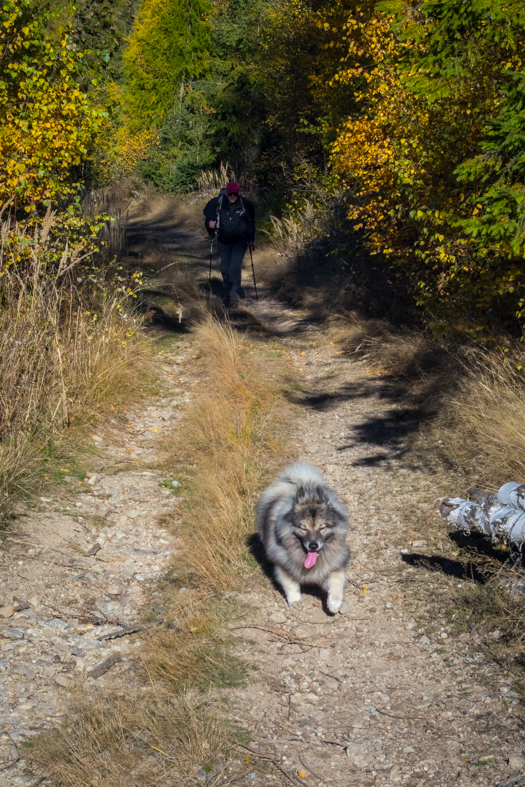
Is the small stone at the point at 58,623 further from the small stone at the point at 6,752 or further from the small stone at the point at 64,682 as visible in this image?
the small stone at the point at 6,752

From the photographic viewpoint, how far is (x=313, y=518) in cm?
475

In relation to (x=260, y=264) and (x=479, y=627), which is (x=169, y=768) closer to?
(x=479, y=627)

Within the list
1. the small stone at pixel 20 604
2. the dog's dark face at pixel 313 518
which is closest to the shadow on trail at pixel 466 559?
the dog's dark face at pixel 313 518

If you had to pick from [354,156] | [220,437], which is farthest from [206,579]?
[354,156]

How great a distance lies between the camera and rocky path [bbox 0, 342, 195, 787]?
13.0 feet

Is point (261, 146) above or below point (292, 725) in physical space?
above

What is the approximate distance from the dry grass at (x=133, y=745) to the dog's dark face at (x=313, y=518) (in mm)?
1366

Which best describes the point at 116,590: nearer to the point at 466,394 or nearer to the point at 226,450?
the point at 226,450

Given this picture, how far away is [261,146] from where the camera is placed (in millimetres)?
26172

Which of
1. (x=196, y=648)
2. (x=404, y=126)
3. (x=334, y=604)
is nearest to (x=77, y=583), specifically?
(x=196, y=648)

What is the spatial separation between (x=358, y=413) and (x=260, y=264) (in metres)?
9.86

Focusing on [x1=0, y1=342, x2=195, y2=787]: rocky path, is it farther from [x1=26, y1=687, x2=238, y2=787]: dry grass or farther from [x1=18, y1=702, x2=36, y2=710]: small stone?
[x1=26, y1=687, x2=238, y2=787]: dry grass

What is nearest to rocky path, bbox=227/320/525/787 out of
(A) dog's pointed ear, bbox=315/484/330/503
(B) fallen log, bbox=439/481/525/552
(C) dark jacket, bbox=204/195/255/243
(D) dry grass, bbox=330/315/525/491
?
(B) fallen log, bbox=439/481/525/552

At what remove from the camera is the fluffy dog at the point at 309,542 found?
4.77 m
